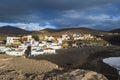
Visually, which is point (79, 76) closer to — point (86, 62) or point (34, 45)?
point (86, 62)

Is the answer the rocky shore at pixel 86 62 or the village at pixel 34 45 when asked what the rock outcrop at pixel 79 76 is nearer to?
the rocky shore at pixel 86 62

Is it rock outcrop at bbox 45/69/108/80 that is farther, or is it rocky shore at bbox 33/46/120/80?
rocky shore at bbox 33/46/120/80

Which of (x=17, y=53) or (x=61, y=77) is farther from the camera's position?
(x=17, y=53)

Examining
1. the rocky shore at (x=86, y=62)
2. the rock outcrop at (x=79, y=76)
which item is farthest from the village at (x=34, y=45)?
the rock outcrop at (x=79, y=76)

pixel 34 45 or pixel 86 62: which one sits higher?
pixel 86 62

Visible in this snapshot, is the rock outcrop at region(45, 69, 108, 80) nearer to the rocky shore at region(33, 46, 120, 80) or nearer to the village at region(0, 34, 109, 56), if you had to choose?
the rocky shore at region(33, 46, 120, 80)

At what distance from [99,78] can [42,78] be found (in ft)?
14.6

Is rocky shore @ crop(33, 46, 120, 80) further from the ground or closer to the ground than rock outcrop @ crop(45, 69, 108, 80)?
closer to the ground

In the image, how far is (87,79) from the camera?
Answer: 18.6 m

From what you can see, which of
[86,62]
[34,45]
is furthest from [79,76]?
[34,45]

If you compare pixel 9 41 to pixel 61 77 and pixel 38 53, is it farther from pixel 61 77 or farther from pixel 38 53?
pixel 61 77

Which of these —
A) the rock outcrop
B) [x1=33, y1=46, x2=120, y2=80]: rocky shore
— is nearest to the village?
[x1=33, y1=46, x2=120, y2=80]: rocky shore

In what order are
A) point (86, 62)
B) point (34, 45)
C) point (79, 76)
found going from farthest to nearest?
point (34, 45) < point (86, 62) < point (79, 76)

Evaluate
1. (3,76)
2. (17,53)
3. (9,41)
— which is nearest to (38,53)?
(17,53)
